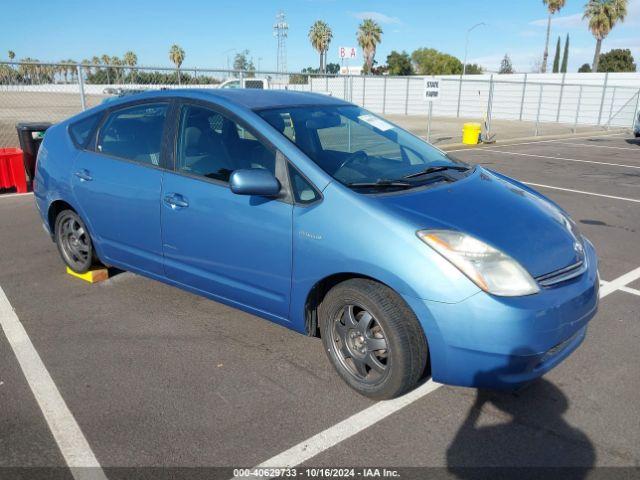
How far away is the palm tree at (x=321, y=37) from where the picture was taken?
2579 inches

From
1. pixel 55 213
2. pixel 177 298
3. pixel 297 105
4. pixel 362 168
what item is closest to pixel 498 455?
pixel 362 168

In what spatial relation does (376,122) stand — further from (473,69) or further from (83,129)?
(473,69)

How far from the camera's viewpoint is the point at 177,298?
4406 millimetres

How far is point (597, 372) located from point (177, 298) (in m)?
3.11

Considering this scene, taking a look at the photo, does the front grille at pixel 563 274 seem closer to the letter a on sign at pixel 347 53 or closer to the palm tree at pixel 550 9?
the letter a on sign at pixel 347 53

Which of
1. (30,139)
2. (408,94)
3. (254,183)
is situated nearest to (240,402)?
(254,183)

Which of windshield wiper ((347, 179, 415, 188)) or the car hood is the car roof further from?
the car hood

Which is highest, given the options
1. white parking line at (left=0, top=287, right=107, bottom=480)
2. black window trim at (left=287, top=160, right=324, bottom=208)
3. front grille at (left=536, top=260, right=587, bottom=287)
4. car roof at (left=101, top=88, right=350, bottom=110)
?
car roof at (left=101, top=88, right=350, bottom=110)

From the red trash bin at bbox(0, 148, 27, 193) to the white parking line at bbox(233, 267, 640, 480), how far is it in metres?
7.72

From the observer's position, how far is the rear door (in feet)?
12.5

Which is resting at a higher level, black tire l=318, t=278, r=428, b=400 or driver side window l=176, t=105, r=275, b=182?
driver side window l=176, t=105, r=275, b=182

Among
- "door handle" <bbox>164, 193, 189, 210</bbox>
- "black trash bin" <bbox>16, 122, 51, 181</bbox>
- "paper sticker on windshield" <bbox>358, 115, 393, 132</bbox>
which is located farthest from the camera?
"black trash bin" <bbox>16, 122, 51, 181</bbox>

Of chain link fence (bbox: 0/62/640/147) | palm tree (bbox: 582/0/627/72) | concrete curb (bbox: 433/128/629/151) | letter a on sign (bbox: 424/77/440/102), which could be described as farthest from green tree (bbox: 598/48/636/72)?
letter a on sign (bbox: 424/77/440/102)

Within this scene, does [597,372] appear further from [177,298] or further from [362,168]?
[177,298]
